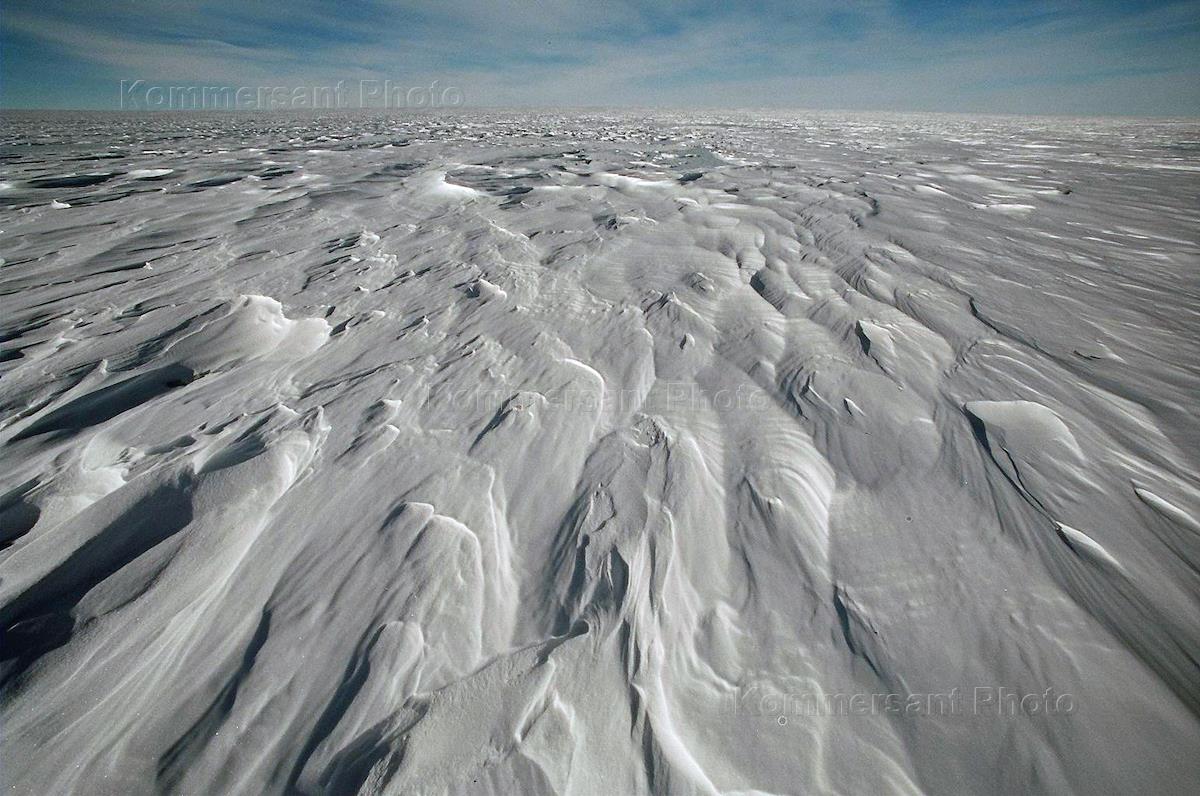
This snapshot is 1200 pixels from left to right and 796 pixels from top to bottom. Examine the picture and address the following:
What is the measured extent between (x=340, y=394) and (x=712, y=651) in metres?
1.60

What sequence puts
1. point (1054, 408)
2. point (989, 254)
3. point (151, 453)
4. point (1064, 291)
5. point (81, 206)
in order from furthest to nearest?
point (81, 206) → point (989, 254) → point (1064, 291) → point (1054, 408) → point (151, 453)

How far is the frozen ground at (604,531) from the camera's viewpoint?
875 mm

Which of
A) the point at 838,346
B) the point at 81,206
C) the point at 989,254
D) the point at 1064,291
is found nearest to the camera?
the point at 838,346

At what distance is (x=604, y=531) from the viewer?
1254 mm

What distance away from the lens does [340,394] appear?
180 centimetres

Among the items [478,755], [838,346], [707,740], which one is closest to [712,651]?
[707,740]

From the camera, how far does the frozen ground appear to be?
87 centimetres

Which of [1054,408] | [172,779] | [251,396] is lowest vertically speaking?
[172,779]

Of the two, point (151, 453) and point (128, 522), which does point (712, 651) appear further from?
point (151, 453)

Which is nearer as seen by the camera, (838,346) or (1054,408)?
(1054,408)
